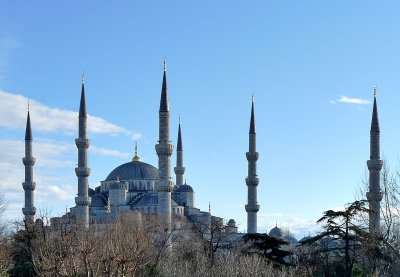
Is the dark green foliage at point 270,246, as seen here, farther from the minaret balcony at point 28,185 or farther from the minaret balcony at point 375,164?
the minaret balcony at point 28,185

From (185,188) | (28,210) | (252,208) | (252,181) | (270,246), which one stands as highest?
(185,188)

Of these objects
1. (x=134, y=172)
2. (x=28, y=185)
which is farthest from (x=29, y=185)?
(x=134, y=172)

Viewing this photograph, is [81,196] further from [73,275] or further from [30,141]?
[73,275]

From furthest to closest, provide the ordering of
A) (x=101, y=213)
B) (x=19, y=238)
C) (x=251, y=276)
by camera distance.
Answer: (x=101, y=213), (x=19, y=238), (x=251, y=276)

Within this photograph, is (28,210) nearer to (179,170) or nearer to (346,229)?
(179,170)

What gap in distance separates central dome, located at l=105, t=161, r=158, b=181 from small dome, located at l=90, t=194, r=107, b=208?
9.39 ft

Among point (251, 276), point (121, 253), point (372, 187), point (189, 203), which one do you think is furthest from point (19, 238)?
point (189, 203)

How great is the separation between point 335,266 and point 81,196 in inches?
935

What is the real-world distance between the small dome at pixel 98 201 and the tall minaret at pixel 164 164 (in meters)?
18.3

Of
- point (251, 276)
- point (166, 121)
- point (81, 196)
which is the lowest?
point (251, 276)

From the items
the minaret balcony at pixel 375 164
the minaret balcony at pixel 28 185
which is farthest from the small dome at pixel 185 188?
the minaret balcony at pixel 375 164

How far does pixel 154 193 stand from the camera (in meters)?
62.2

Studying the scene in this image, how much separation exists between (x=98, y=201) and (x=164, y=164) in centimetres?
1955

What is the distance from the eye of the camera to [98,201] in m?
63.4
